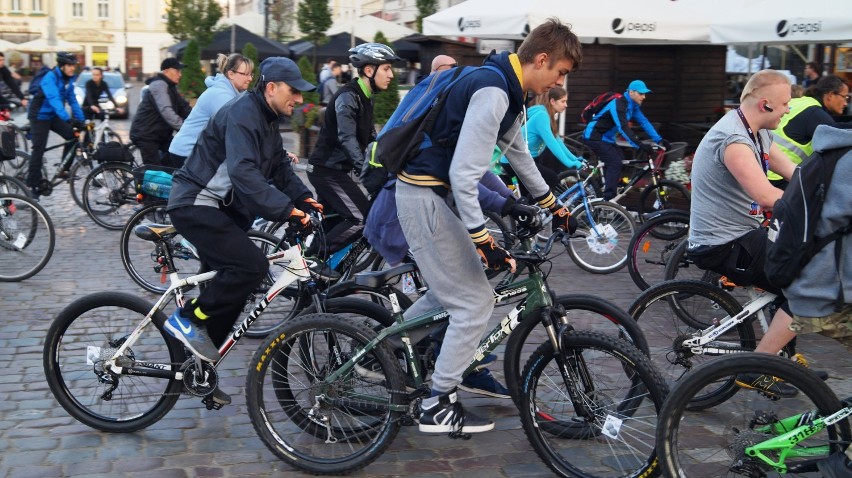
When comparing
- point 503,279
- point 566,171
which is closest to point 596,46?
point 566,171

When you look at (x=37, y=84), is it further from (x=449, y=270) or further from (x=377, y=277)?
(x=449, y=270)

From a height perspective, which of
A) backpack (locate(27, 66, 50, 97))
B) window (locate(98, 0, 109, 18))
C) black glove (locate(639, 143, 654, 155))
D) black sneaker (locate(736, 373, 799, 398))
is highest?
window (locate(98, 0, 109, 18))

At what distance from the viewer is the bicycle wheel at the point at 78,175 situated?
37.0ft

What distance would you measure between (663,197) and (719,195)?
17.6ft

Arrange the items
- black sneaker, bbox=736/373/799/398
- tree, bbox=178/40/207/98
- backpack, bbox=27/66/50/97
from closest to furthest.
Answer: black sneaker, bbox=736/373/799/398 → backpack, bbox=27/66/50/97 → tree, bbox=178/40/207/98

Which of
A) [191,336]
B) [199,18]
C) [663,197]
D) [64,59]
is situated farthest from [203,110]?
[199,18]

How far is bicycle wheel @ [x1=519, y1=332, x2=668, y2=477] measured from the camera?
390 cm

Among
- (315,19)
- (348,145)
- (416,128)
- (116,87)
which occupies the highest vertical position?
(315,19)

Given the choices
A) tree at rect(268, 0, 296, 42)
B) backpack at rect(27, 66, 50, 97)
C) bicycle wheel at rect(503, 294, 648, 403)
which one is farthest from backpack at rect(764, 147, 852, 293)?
tree at rect(268, 0, 296, 42)

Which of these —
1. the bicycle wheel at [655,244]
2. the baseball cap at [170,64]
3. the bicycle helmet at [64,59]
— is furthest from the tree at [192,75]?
the bicycle wheel at [655,244]

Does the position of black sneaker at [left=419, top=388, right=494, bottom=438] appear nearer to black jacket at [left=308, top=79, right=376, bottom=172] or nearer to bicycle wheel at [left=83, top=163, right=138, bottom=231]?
black jacket at [left=308, top=79, right=376, bottom=172]

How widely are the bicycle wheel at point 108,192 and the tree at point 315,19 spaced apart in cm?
1637

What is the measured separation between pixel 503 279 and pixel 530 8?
310 inches

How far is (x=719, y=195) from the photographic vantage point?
4934 millimetres
